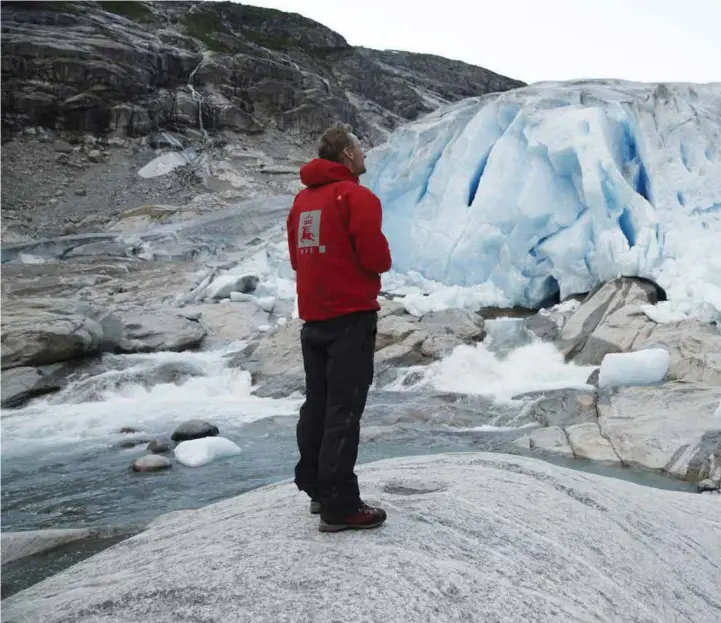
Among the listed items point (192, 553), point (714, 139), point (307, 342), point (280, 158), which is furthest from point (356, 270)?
point (280, 158)

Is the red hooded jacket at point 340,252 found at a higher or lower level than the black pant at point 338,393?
higher

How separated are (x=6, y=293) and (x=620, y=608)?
56.7ft

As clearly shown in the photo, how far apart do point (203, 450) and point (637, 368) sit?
5651mm

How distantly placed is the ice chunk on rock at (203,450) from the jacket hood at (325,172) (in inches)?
213

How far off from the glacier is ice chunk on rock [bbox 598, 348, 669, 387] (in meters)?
1.69

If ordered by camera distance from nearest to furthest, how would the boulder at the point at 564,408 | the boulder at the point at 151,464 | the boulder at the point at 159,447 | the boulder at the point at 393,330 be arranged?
the boulder at the point at 151,464 → the boulder at the point at 159,447 → the boulder at the point at 564,408 → the boulder at the point at 393,330

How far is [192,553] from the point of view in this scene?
271 cm

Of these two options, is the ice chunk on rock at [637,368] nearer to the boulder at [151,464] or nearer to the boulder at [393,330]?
the boulder at [393,330]

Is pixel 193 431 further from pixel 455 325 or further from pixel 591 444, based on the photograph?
pixel 455 325

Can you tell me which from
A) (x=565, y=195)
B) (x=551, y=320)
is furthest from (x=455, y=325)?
(x=565, y=195)

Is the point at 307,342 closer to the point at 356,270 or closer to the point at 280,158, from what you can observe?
the point at 356,270

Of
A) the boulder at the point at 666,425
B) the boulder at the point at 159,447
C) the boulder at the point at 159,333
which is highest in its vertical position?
the boulder at the point at 666,425

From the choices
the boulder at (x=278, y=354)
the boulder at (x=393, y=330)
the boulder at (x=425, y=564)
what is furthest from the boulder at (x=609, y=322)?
the boulder at (x=425, y=564)

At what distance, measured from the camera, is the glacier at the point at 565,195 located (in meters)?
11.4
